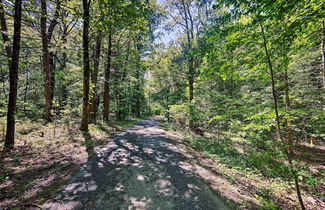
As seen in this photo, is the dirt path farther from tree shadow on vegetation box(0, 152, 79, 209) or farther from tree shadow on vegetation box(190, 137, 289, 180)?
tree shadow on vegetation box(190, 137, 289, 180)

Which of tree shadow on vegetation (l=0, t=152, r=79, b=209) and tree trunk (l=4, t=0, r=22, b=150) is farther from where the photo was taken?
tree trunk (l=4, t=0, r=22, b=150)

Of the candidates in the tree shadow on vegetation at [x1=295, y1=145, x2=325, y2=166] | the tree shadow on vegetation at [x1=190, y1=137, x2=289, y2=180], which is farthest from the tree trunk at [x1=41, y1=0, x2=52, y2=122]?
the tree shadow on vegetation at [x1=295, y1=145, x2=325, y2=166]

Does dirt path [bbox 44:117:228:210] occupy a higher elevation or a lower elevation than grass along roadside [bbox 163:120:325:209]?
higher

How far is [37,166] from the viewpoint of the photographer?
3781mm

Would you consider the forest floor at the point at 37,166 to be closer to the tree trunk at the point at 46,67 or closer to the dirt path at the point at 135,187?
the dirt path at the point at 135,187

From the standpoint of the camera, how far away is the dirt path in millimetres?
2469

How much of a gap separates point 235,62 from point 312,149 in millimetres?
11443

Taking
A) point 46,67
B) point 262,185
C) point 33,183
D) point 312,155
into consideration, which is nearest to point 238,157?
point 262,185

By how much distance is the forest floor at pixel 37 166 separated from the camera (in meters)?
2.55

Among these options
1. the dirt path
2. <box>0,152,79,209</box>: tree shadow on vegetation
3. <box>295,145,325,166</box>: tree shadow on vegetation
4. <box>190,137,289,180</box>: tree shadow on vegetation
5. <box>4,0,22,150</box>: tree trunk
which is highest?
<box>4,0,22,150</box>: tree trunk

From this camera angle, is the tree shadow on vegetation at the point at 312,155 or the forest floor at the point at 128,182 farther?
the tree shadow on vegetation at the point at 312,155

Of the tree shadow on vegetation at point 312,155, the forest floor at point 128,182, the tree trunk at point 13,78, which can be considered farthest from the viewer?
the tree shadow on vegetation at point 312,155

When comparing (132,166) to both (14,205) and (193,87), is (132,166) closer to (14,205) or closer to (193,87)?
(14,205)

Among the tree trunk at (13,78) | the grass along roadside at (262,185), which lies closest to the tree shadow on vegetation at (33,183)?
the tree trunk at (13,78)
